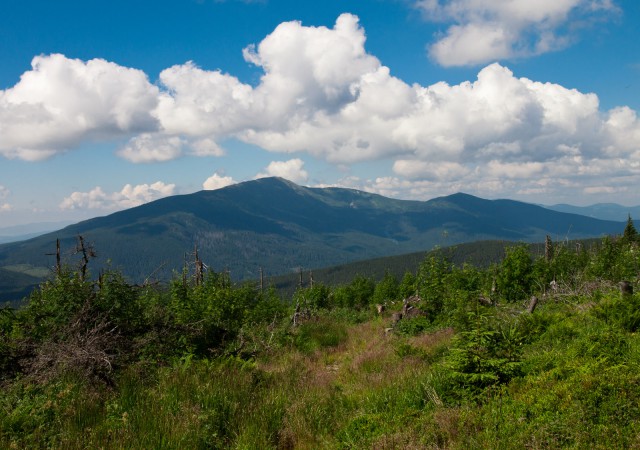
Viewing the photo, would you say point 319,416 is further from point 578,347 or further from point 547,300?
point 547,300

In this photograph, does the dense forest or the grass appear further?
the dense forest

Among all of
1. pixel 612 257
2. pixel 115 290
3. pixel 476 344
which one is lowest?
pixel 612 257

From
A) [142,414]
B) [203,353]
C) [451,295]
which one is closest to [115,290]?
[203,353]

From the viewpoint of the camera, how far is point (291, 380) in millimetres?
8383

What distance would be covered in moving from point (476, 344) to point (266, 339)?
9.40m

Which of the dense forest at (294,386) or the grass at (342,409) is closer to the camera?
the grass at (342,409)

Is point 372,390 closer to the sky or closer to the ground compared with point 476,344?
closer to the ground

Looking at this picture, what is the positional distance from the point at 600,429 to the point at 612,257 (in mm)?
37273

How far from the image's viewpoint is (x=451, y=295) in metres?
17.3

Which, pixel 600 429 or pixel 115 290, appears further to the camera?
pixel 115 290

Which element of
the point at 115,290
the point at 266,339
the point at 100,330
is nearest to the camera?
the point at 100,330

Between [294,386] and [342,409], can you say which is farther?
[294,386]

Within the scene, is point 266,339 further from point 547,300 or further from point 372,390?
point 547,300

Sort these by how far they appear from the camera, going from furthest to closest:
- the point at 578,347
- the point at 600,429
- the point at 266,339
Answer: the point at 266,339 → the point at 578,347 → the point at 600,429
